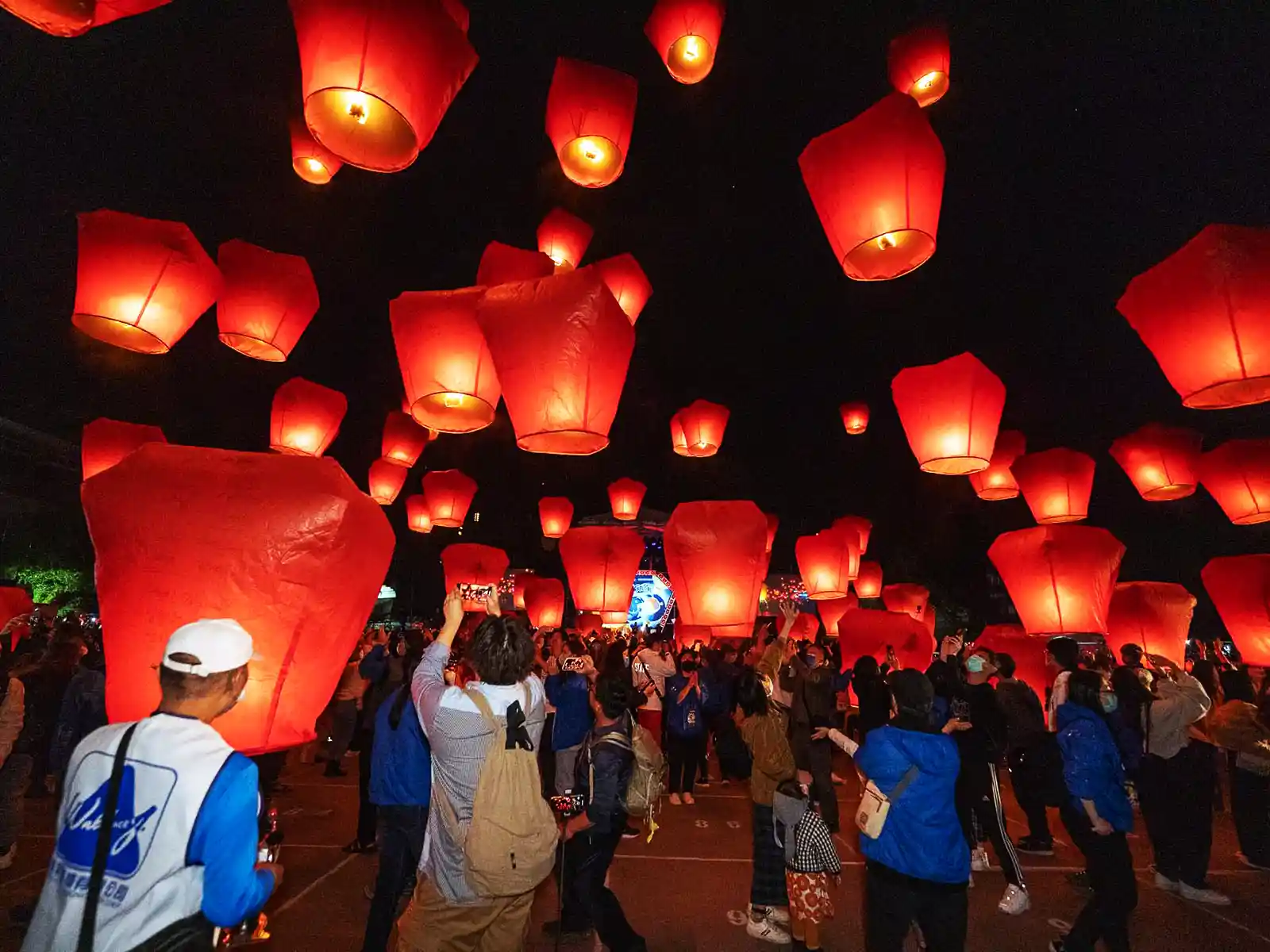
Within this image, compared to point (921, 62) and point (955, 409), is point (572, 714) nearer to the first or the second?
point (955, 409)

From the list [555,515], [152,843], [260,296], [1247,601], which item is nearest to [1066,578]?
[1247,601]

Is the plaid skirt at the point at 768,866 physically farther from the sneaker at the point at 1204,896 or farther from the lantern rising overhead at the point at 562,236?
the lantern rising overhead at the point at 562,236

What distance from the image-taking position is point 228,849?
153 cm

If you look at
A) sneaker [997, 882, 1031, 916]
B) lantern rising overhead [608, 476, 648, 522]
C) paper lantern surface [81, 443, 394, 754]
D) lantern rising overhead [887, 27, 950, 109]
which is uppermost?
lantern rising overhead [887, 27, 950, 109]

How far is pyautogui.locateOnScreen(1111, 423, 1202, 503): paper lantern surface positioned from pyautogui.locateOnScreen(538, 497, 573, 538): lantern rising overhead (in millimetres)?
9131

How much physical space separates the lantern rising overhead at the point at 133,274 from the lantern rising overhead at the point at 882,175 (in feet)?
13.5

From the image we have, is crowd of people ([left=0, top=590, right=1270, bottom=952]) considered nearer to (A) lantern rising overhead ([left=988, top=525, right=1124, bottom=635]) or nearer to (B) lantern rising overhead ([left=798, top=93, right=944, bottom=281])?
(A) lantern rising overhead ([left=988, top=525, right=1124, bottom=635])

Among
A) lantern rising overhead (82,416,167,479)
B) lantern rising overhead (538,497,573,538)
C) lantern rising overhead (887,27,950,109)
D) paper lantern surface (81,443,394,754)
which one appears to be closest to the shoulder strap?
paper lantern surface (81,443,394,754)

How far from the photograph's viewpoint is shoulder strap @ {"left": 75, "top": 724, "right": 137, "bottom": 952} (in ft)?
4.68

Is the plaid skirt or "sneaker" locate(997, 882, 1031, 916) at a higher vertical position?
the plaid skirt

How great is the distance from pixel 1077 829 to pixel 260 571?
4775 mm

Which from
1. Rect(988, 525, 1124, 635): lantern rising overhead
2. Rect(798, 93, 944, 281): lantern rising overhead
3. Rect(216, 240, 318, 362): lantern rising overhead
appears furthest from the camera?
Rect(988, 525, 1124, 635): lantern rising overhead

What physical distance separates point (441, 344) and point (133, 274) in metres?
2.07

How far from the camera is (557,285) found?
3.48 metres
